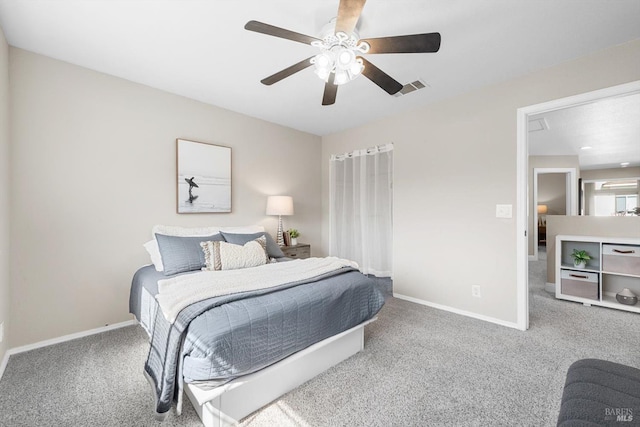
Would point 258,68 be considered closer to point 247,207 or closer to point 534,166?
point 247,207

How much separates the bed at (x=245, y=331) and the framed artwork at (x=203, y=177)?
1112 mm

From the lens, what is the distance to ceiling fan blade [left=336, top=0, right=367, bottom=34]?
56.6 inches

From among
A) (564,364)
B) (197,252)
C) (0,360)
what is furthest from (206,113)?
(564,364)

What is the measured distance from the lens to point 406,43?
1640 mm

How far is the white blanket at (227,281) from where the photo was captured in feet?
5.46

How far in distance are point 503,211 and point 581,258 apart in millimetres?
1756

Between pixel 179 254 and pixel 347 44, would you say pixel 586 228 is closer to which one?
pixel 347 44

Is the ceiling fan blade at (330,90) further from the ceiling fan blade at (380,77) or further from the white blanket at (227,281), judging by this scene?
the white blanket at (227,281)

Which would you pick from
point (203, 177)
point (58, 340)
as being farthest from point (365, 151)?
point (58, 340)

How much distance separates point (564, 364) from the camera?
6.87ft

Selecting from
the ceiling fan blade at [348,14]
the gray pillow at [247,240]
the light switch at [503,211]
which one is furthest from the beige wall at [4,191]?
the light switch at [503,211]

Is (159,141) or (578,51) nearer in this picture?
(578,51)

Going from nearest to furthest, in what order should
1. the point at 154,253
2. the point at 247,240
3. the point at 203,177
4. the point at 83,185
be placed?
1. the point at 83,185
2. the point at 154,253
3. the point at 247,240
4. the point at 203,177

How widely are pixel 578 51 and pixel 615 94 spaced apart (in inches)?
18.3
